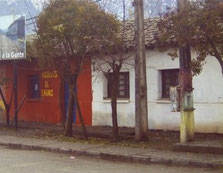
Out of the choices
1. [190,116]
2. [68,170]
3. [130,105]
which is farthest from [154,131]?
[68,170]

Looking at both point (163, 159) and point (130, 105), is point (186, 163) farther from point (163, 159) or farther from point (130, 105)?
point (130, 105)

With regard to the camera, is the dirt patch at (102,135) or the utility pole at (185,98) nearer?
the utility pole at (185,98)

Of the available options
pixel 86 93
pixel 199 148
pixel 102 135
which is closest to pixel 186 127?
pixel 199 148

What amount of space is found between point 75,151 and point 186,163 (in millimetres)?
3435

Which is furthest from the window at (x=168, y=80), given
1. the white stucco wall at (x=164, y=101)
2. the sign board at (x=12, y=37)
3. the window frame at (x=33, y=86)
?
the window frame at (x=33, y=86)

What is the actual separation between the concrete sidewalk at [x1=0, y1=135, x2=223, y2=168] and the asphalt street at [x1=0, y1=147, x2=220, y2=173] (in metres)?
0.33

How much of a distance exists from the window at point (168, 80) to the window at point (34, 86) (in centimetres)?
697

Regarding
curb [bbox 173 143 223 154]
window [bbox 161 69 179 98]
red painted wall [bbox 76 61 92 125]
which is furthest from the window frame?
curb [bbox 173 143 223 154]

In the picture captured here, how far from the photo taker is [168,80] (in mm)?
16953

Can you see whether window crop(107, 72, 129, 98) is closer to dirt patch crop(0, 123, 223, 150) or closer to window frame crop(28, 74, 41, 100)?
dirt patch crop(0, 123, 223, 150)

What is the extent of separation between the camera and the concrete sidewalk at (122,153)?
416 inches

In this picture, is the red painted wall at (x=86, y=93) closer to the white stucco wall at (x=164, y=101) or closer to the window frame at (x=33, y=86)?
the white stucco wall at (x=164, y=101)

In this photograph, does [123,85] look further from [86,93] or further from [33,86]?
[33,86]

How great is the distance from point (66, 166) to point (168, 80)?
7.53m
